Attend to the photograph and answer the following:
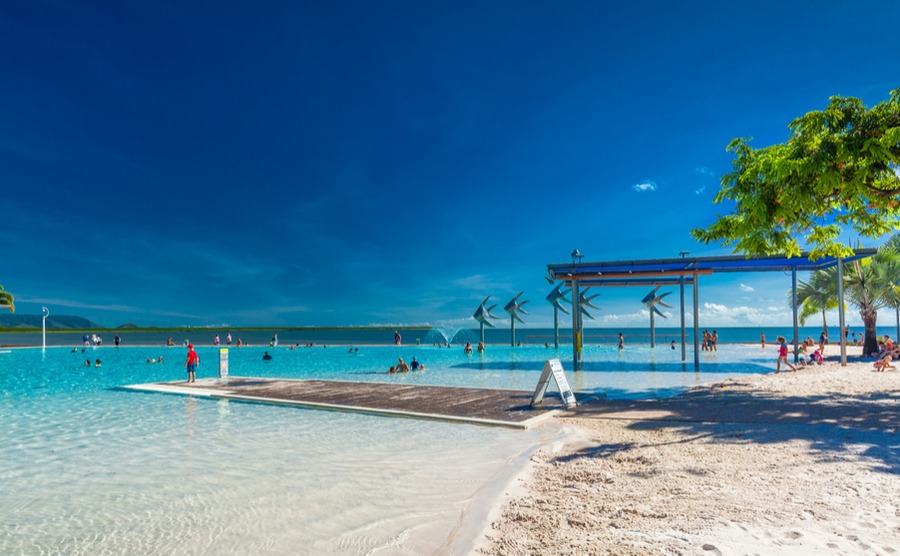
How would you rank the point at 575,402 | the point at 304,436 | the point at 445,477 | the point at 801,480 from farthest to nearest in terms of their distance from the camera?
the point at 575,402
the point at 304,436
the point at 445,477
the point at 801,480

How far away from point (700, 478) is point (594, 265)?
18.4m

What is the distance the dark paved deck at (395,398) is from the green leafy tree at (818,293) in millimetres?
25964

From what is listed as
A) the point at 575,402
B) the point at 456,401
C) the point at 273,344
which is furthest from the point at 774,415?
the point at 273,344

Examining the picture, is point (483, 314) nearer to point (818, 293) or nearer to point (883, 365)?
point (818, 293)

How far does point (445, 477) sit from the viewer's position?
725cm

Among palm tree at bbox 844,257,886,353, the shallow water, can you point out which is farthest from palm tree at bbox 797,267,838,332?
the shallow water

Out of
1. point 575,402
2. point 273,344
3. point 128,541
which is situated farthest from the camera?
point 273,344

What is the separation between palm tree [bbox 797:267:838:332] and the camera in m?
31.0

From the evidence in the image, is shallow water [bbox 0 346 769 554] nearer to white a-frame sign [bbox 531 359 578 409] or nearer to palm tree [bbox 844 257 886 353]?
white a-frame sign [bbox 531 359 578 409]

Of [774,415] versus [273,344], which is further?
[273,344]

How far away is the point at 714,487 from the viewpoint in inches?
240

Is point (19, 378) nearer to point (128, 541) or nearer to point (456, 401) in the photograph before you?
point (456, 401)

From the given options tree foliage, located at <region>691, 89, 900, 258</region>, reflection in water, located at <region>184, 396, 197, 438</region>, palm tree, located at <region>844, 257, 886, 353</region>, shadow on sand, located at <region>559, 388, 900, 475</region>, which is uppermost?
tree foliage, located at <region>691, 89, 900, 258</region>

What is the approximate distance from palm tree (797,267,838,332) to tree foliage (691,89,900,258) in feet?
63.4
